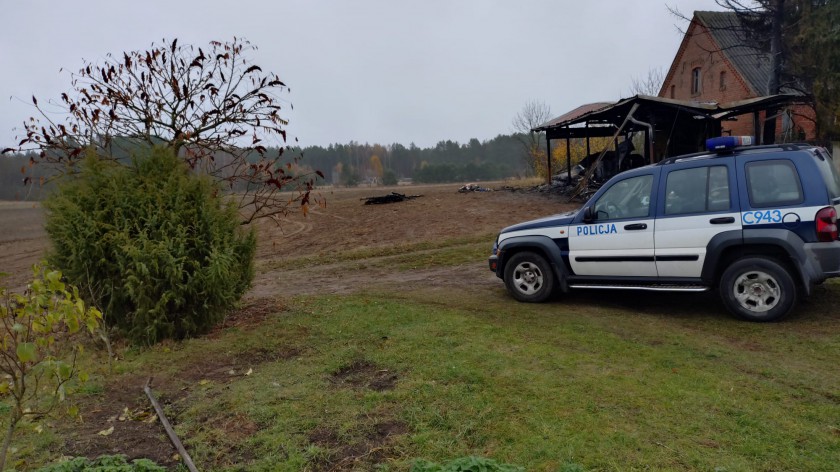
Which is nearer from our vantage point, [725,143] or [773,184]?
[773,184]

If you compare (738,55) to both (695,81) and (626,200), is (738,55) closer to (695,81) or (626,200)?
(695,81)

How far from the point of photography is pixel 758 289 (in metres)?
6.05

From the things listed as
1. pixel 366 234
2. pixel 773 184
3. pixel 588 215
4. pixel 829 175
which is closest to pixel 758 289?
pixel 773 184

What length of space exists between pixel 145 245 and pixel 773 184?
21.1 ft

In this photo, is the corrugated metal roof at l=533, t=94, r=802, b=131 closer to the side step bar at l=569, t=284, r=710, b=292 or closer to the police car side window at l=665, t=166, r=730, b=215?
the police car side window at l=665, t=166, r=730, b=215

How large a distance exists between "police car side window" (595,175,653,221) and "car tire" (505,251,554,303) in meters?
0.98

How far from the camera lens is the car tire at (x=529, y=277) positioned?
741cm

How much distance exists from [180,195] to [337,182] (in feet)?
235

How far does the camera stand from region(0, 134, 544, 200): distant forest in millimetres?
82500

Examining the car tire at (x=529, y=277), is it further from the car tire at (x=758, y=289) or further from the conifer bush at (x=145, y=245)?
the conifer bush at (x=145, y=245)

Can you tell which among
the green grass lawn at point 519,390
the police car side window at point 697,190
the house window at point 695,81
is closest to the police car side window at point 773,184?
the police car side window at point 697,190

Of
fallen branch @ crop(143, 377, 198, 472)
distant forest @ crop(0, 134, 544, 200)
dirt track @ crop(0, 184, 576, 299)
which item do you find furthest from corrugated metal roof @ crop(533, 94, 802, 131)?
distant forest @ crop(0, 134, 544, 200)

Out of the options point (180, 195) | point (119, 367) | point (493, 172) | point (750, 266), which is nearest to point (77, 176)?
point (180, 195)

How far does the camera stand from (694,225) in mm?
6242
